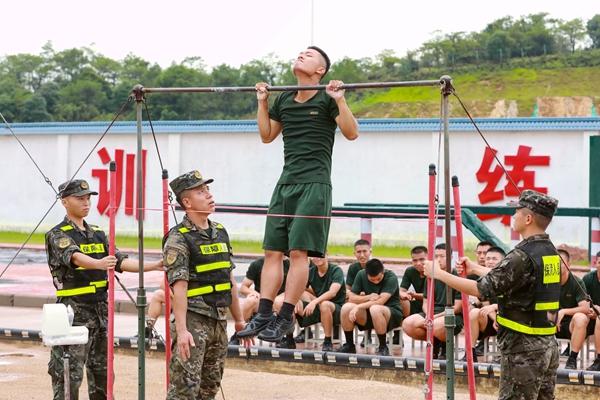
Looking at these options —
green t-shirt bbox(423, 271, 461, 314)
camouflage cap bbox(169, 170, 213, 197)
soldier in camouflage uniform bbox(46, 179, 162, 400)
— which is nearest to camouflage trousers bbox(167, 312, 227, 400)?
camouflage cap bbox(169, 170, 213, 197)

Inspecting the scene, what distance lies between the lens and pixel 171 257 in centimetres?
745

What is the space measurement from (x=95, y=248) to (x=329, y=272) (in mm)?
3905

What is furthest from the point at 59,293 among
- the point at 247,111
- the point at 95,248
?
the point at 247,111

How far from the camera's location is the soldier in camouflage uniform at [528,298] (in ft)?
23.2

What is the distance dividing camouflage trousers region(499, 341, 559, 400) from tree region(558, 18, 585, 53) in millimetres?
80883

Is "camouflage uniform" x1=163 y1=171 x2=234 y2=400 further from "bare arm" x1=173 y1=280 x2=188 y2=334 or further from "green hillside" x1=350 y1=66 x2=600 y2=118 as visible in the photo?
"green hillside" x1=350 y1=66 x2=600 y2=118

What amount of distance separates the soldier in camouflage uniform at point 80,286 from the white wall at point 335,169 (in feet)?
50.5

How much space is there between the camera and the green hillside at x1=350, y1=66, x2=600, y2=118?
234 feet

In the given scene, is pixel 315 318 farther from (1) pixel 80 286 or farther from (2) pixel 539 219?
(2) pixel 539 219

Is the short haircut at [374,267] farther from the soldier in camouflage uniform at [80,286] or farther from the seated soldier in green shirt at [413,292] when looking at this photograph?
the soldier in camouflage uniform at [80,286]

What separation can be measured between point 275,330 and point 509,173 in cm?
2049

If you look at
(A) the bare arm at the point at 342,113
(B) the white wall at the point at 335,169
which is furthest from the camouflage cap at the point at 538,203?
(B) the white wall at the point at 335,169

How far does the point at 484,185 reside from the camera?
27891 millimetres

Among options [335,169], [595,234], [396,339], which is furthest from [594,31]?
[396,339]
